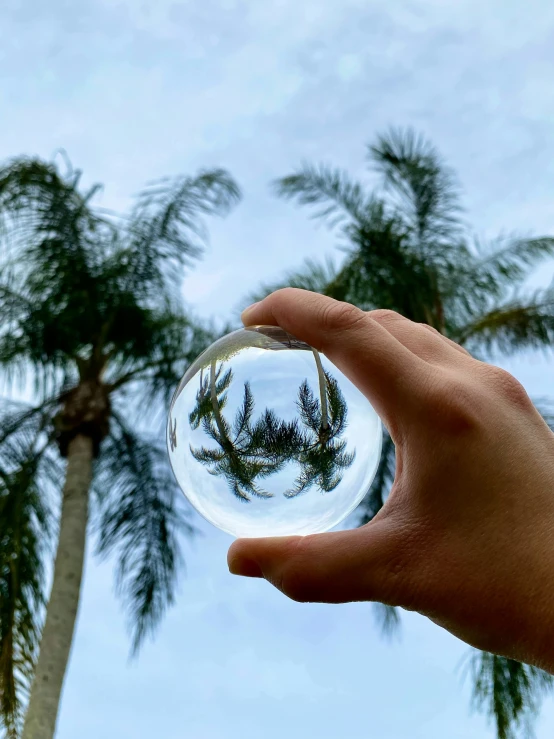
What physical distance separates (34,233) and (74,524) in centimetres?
365

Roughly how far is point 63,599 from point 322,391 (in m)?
7.26

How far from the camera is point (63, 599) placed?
27.3 feet

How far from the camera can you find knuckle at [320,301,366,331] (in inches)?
59.6

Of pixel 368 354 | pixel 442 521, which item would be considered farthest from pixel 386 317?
pixel 442 521

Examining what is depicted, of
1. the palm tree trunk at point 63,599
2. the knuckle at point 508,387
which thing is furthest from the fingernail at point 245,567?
the palm tree trunk at point 63,599

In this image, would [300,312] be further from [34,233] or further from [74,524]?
[34,233]

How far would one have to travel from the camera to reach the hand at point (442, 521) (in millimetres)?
1414

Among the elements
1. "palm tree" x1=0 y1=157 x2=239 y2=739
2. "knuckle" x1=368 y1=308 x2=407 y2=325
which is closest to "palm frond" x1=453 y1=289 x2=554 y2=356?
"palm tree" x1=0 y1=157 x2=239 y2=739

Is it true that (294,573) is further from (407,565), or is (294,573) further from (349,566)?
(407,565)

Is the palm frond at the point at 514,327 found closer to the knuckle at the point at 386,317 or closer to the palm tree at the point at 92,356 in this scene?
the palm tree at the point at 92,356

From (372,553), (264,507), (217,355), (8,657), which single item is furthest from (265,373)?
(8,657)

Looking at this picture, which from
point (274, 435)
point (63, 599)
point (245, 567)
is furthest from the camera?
point (63, 599)

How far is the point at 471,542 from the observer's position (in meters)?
1.44

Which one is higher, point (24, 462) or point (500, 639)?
point (24, 462)
